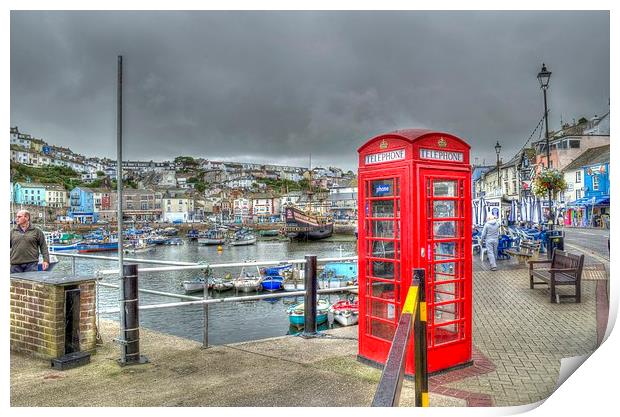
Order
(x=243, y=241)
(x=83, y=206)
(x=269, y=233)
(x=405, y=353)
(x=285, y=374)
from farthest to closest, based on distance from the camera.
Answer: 1. (x=269, y=233)
2. (x=83, y=206)
3. (x=243, y=241)
4. (x=285, y=374)
5. (x=405, y=353)

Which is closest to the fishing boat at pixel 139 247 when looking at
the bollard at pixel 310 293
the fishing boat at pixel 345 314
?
the fishing boat at pixel 345 314

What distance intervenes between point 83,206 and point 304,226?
35357mm

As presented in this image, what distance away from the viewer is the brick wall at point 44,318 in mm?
4438

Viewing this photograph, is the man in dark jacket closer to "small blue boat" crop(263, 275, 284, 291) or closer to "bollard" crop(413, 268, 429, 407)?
"bollard" crop(413, 268, 429, 407)

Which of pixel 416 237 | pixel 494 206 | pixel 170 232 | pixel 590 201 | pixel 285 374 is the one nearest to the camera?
pixel 416 237

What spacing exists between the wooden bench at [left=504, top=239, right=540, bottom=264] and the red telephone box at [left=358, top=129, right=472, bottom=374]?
9.45 meters

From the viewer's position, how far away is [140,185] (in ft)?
341

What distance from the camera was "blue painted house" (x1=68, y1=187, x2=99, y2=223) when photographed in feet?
217

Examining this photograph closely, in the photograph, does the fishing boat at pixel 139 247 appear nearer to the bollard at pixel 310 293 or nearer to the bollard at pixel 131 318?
the bollard at pixel 310 293

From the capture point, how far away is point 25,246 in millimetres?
5578

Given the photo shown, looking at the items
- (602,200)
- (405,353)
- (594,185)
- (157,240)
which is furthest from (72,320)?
(157,240)

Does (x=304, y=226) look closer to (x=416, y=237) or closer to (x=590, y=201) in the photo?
(x=590, y=201)

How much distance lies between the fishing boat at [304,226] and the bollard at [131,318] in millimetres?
70730
